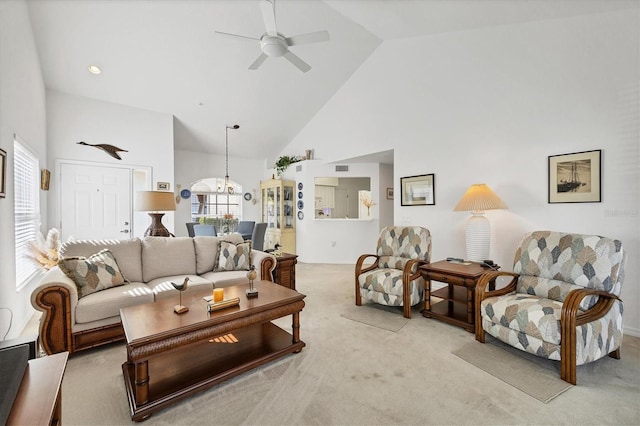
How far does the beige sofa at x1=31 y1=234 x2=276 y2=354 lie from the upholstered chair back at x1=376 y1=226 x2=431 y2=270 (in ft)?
4.85

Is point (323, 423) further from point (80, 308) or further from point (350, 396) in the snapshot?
point (80, 308)

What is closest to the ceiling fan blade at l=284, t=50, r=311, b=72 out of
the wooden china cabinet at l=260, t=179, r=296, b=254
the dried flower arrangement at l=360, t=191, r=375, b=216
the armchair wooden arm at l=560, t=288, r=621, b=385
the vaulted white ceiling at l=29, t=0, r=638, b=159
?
the vaulted white ceiling at l=29, t=0, r=638, b=159

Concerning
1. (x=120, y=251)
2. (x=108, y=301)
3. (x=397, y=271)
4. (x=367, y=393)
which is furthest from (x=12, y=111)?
(x=397, y=271)

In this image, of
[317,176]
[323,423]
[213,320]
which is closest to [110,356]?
[213,320]

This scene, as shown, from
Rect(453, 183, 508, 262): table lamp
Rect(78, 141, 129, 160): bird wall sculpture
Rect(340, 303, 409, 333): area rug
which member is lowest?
Rect(340, 303, 409, 333): area rug

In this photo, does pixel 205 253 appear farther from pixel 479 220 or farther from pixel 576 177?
pixel 576 177

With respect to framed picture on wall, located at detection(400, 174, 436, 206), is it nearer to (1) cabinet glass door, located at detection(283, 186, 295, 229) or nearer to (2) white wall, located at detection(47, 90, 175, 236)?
(1) cabinet glass door, located at detection(283, 186, 295, 229)

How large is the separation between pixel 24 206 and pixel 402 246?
454cm

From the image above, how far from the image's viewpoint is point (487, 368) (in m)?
2.28

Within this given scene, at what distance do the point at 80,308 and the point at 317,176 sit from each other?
5.01 meters

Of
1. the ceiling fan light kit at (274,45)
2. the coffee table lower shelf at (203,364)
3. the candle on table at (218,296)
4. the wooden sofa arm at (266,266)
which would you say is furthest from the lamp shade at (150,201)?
the ceiling fan light kit at (274,45)

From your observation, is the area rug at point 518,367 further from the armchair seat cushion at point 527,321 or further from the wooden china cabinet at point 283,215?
the wooden china cabinet at point 283,215

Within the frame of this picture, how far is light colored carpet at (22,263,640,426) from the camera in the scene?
5.75 feet

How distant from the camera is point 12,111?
2.86 metres
